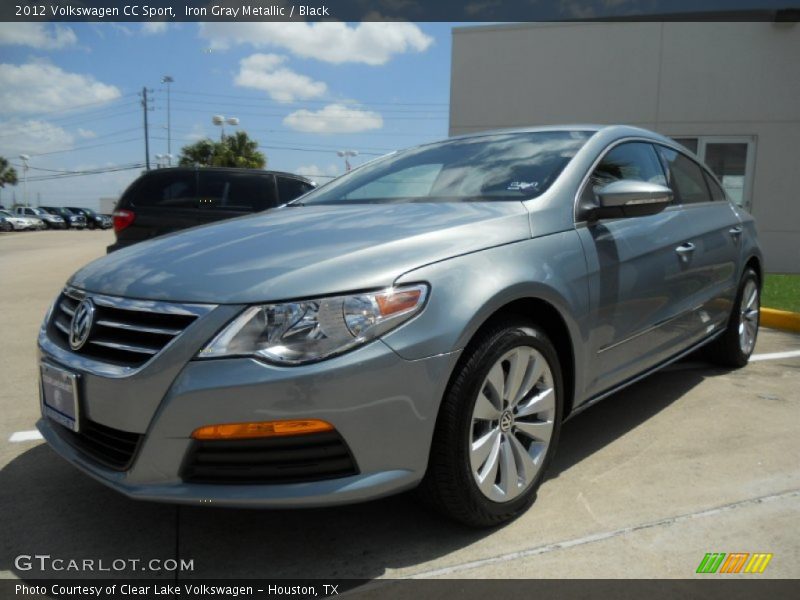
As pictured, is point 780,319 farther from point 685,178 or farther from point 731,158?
point 731,158

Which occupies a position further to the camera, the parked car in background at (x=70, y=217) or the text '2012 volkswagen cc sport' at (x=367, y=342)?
the parked car in background at (x=70, y=217)

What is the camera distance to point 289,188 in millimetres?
8492

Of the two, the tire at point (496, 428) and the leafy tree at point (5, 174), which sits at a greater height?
the leafy tree at point (5, 174)

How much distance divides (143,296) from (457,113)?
10.7 m

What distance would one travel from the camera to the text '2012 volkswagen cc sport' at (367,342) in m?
1.90

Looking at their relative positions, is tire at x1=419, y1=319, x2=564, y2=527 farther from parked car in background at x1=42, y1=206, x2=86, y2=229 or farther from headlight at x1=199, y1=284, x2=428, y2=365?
parked car in background at x1=42, y1=206, x2=86, y2=229

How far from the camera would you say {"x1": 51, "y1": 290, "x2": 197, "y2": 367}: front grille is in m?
1.98

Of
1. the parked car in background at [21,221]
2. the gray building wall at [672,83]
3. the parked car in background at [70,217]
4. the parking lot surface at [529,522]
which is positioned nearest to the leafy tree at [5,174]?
the parked car in background at [70,217]

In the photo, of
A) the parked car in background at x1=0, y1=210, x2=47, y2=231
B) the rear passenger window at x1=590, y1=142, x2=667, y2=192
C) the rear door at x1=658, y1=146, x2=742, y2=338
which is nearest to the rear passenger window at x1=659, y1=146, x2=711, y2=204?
the rear door at x1=658, y1=146, x2=742, y2=338

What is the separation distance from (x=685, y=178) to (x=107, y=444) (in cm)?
343

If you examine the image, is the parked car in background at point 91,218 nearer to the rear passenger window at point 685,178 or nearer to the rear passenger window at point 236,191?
the rear passenger window at point 236,191

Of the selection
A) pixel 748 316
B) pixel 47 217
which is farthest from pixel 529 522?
pixel 47 217

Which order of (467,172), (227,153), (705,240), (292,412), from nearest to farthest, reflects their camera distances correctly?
(292,412) → (467,172) → (705,240) → (227,153)

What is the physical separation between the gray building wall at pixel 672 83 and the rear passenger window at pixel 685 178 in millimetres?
7979
